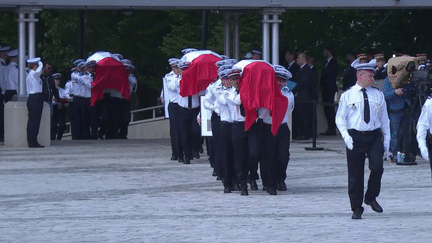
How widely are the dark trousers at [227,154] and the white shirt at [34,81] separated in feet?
28.4

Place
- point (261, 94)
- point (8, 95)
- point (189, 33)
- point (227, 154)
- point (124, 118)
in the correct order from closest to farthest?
point (261, 94) < point (227, 154) < point (8, 95) < point (124, 118) < point (189, 33)

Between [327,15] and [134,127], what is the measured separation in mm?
6536

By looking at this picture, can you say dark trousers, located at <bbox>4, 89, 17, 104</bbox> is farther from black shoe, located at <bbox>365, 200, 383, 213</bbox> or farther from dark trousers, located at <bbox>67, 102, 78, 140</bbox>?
black shoe, located at <bbox>365, 200, 383, 213</bbox>

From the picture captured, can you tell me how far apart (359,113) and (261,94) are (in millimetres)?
2732

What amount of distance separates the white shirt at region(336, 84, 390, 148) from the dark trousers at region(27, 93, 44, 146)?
39.2 ft

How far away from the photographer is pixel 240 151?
16.0 meters

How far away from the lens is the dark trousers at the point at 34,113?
79.2 feet

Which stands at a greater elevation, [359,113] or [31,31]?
[31,31]

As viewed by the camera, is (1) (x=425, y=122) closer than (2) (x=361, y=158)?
Yes

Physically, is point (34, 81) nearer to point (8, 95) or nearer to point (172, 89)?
point (8, 95)

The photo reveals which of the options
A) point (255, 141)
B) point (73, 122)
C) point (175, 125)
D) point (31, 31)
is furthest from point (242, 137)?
point (73, 122)

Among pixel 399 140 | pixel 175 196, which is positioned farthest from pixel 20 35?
pixel 175 196

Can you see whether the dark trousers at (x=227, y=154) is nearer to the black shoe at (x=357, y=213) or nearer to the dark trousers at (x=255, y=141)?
the dark trousers at (x=255, y=141)
